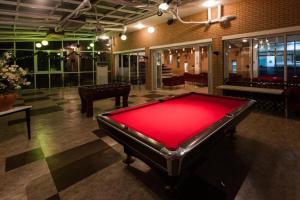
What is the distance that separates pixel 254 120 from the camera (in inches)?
194

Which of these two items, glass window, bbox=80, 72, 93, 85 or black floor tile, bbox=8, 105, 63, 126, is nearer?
black floor tile, bbox=8, 105, 63, 126

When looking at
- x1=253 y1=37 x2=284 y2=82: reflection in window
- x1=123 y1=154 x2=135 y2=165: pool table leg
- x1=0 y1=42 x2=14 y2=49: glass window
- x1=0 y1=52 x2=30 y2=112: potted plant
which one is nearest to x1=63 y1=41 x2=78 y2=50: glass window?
x1=0 y1=42 x2=14 y2=49: glass window

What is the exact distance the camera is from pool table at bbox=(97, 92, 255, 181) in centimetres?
156

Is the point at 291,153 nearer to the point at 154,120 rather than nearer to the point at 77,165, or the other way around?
the point at 154,120

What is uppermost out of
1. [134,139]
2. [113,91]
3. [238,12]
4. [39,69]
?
[238,12]

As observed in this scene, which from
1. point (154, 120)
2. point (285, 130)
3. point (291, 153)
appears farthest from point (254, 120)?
point (154, 120)

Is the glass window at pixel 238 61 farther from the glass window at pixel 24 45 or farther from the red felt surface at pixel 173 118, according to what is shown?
the glass window at pixel 24 45

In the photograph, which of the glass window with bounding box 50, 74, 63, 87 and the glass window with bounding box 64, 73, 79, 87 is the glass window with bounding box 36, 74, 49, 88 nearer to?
the glass window with bounding box 50, 74, 63, 87

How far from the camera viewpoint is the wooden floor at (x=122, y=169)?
2184 millimetres

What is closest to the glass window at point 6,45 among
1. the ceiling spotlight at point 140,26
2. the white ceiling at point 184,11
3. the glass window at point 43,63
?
the glass window at point 43,63

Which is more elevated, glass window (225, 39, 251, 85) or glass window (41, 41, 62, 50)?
glass window (41, 41, 62, 50)

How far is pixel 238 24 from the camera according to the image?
6355 mm

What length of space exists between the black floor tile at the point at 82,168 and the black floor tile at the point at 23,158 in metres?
0.53

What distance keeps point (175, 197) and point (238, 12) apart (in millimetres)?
6297
